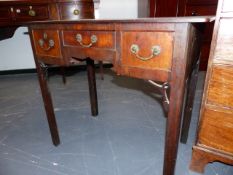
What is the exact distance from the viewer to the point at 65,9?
202cm

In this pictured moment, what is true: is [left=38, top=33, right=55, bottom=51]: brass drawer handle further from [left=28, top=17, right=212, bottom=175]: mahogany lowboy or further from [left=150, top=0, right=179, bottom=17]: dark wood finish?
[left=150, top=0, right=179, bottom=17]: dark wood finish

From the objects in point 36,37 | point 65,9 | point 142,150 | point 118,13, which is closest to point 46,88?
point 36,37

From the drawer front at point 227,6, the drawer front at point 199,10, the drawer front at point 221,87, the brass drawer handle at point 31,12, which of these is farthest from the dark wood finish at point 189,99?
the brass drawer handle at point 31,12

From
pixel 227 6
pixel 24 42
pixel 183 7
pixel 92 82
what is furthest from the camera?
pixel 24 42

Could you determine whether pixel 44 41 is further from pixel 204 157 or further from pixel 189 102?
pixel 204 157

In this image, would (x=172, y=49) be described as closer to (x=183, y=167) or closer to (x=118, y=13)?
(x=183, y=167)

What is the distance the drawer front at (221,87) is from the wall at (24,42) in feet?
6.92

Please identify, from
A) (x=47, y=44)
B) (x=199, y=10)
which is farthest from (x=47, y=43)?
(x=199, y=10)

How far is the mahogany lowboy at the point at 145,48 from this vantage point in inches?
26.0

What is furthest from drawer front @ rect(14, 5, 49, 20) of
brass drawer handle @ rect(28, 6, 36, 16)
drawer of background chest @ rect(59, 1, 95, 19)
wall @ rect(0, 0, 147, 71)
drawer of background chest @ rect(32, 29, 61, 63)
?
drawer of background chest @ rect(32, 29, 61, 63)

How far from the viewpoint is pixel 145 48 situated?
0.72 meters

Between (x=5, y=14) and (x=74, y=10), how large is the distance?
681mm

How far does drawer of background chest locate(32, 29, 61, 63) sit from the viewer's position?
0.98 metres

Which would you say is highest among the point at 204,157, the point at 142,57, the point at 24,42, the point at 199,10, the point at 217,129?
the point at 199,10
